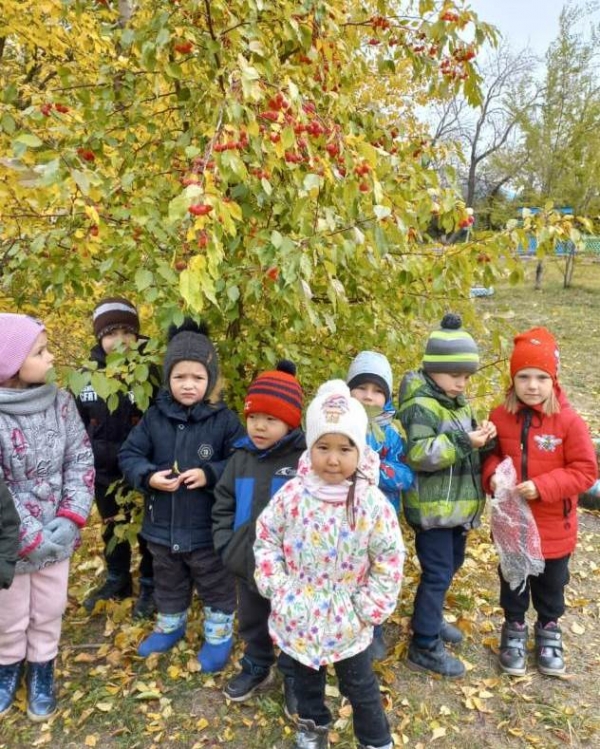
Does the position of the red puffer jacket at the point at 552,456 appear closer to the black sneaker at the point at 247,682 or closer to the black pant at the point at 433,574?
the black pant at the point at 433,574

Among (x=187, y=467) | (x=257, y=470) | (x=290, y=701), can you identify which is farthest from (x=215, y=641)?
(x=257, y=470)

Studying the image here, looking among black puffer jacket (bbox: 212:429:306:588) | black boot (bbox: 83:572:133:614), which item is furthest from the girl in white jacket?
black boot (bbox: 83:572:133:614)

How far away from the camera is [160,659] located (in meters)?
3.09

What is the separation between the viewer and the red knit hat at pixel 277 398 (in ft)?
8.36

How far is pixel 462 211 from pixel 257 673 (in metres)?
2.42

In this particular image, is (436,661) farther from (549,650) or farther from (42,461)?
(42,461)

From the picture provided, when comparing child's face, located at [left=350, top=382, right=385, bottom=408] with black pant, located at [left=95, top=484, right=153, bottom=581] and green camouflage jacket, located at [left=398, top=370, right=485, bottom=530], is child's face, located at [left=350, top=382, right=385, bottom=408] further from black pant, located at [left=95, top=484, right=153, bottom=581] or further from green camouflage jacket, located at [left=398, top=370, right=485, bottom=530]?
black pant, located at [left=95, top=484, right=153, bottom=581]

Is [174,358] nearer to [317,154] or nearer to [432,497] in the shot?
[317,154]

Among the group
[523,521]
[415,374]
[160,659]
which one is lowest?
[160,659]

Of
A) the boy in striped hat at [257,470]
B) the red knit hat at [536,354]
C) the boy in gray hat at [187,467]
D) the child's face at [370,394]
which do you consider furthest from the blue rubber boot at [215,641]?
the red knit hat at [536,354]

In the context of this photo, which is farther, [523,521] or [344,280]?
[344,280]

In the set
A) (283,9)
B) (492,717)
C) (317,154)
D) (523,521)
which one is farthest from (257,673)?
(283,9)

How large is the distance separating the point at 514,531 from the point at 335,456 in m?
1.23

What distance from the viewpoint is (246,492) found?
260cm
